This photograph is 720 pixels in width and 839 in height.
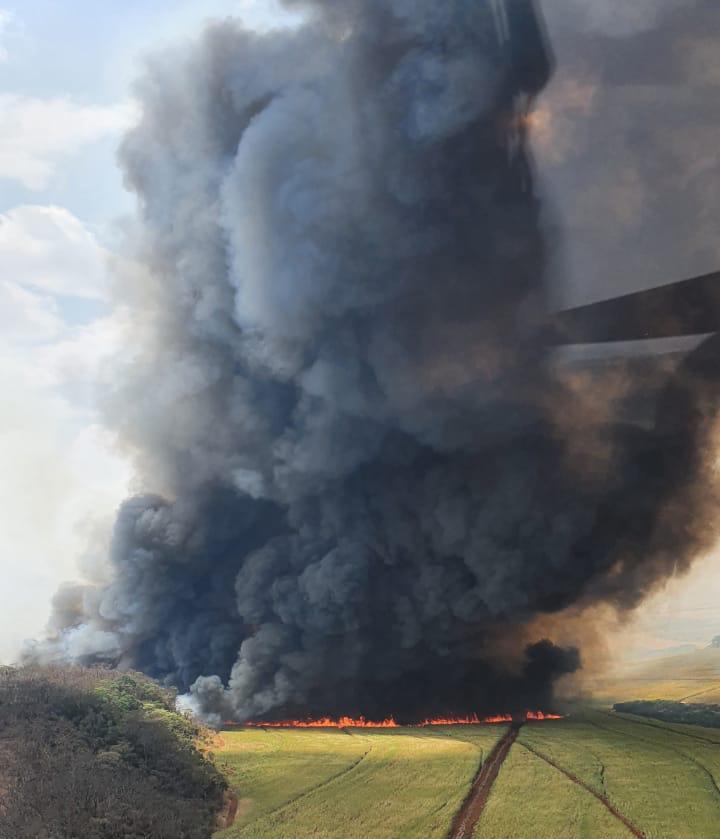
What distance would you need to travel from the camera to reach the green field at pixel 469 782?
20109 millimetres

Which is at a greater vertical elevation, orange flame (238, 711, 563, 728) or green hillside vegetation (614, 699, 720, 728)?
orange flame (238, 711, 563, 728)

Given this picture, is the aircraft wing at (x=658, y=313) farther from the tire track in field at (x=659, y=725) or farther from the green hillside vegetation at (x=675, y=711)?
the green hillside vegetation at (x=675, y=711)

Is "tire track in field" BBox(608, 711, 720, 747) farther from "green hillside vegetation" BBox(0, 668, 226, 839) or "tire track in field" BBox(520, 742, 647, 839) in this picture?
"green hillside vegetation" BBox(0, 668, 226, 839)

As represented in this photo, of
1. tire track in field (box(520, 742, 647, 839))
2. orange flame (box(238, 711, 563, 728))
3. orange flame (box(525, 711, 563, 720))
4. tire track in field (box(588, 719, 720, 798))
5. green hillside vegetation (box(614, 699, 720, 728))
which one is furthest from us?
orange flame (box(525, 711, 563, 720))

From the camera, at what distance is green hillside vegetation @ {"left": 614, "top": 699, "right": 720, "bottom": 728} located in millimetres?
35719

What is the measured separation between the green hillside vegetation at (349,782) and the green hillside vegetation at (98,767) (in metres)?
1.35

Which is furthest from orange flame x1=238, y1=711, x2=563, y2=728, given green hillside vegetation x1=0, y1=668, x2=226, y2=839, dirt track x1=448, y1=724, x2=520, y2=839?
green hillside vegetation x1=0, y1=668, x2=226, y2=839

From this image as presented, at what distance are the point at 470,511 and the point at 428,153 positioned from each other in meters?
17.1

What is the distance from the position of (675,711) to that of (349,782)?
20.8 meters

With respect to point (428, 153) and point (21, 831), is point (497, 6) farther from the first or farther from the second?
point (21, 831)

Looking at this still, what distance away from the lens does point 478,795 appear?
2275 cm

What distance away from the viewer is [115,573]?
46.4 metres

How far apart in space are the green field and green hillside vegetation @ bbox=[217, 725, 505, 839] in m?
0.03

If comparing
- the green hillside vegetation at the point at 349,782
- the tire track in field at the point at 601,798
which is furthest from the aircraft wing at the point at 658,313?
the green hillside vegetation at the point at 349,782
